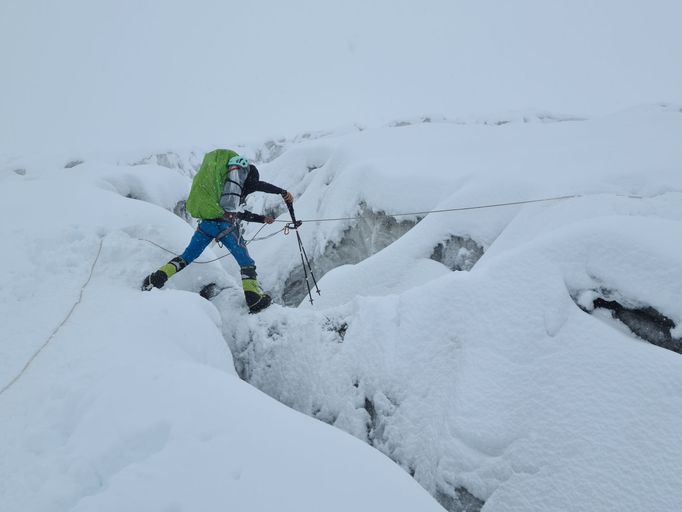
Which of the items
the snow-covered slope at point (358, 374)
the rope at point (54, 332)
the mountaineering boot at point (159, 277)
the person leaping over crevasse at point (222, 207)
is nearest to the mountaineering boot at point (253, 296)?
the person leaping over crevasse at point (222, 207)

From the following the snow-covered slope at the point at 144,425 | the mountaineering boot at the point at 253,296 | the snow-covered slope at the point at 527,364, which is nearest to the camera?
the snow-covered slope at the point at 144,425

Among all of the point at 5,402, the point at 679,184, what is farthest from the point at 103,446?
the point at 679,184

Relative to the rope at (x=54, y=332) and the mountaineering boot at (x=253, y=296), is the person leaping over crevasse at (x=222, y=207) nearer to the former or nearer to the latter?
the mountaineering boot at (x=253, y=296)

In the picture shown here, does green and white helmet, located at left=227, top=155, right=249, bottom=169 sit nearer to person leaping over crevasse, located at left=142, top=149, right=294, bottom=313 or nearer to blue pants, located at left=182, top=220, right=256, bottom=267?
person leaping over crevasse, located at left=142, top=149, right=294, bottom=313

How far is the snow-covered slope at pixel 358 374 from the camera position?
2.33 m

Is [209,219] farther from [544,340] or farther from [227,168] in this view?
[544,340]

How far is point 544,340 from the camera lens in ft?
11.0

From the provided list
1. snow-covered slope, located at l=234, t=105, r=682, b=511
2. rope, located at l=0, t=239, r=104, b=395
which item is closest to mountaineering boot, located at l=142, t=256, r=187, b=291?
rope, located at l=0, t=239, r=104, b=395

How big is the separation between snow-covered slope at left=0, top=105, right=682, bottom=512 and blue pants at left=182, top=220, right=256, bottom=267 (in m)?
0.57

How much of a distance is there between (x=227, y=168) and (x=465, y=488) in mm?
4959

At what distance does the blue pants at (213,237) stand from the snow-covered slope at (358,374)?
1.87 ft

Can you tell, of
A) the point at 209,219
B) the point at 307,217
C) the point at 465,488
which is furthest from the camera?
the point at 307,217

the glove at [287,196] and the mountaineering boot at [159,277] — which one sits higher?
the glove at [287,196]

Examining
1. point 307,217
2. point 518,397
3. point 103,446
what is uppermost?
point 103,446
